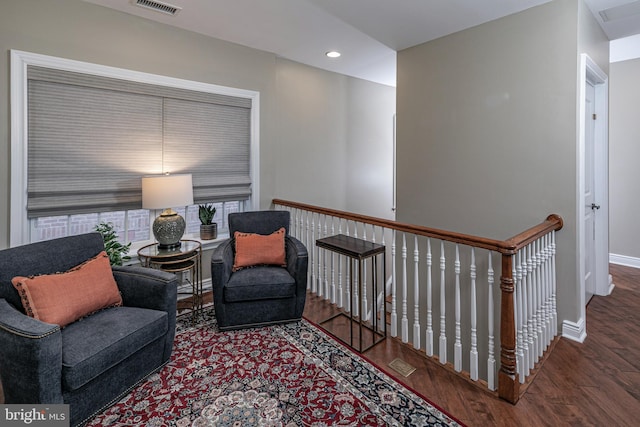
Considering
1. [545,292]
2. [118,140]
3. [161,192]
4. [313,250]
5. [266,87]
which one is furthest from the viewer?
[266,87]

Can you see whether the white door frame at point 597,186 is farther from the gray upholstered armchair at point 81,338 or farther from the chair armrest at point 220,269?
the gray upholstered armchair at point 81,338

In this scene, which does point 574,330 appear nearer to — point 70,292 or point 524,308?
point 524,308

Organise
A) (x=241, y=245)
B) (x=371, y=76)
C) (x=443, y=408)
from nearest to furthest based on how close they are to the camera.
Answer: (x=443, y=408), (x=241, y=245), (x=371, y=76)

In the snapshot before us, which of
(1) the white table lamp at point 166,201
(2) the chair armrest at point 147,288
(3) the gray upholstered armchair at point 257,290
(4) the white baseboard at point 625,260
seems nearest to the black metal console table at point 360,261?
(3) the gray upholstered armchair at point 257,290

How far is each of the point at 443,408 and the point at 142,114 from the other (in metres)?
3.33

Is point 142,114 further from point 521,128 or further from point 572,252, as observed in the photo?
point 572,252

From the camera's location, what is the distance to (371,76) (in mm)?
4820

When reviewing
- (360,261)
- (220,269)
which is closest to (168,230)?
(220,269)

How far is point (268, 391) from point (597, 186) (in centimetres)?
369

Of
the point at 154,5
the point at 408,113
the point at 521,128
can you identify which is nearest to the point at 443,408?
Result: the point at 521,128

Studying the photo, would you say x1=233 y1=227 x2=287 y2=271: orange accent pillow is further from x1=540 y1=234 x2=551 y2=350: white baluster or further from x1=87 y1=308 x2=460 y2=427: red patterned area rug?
x1=540 y1=234 x2=551 y2=350: white baluster

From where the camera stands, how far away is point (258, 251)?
117 inches

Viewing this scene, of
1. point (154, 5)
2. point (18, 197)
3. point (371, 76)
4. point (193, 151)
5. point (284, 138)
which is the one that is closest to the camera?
point (18, 197)

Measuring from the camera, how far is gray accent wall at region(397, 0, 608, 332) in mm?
2572
